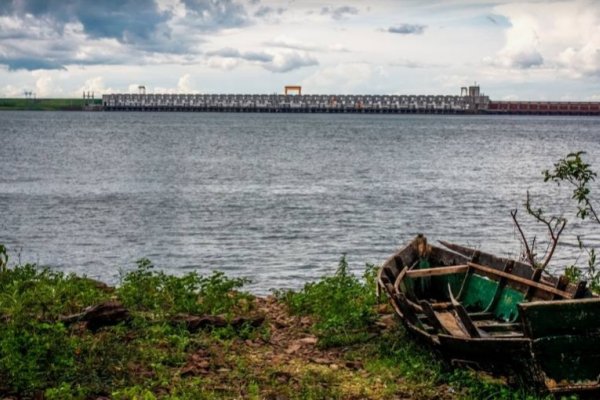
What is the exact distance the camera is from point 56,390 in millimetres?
7910

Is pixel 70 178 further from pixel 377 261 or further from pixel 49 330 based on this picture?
pixel 49 330

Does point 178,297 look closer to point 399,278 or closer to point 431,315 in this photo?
point 399,278

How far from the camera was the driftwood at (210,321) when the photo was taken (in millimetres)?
10828

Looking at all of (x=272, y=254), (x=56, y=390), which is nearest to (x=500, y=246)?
(x=272, y=254)

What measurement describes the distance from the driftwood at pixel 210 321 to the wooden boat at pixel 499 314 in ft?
6.10

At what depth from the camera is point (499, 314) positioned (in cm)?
1095

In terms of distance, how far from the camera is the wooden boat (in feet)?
27.3

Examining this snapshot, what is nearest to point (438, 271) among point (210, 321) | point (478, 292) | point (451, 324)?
point (478, 292)

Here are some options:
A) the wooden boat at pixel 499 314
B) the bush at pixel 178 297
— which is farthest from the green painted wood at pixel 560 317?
the bush at pixel 178 297

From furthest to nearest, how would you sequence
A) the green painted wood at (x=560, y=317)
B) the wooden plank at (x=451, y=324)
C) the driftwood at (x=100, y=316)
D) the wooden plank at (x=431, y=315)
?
the driftwood at (x=100, y=316), the wooden plank at (x=451, y=324), the wooden plank at (x=431, y=315), the green painted wood at (x=560, y=317)

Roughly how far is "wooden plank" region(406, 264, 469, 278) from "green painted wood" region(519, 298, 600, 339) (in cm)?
348

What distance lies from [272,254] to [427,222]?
8497mm

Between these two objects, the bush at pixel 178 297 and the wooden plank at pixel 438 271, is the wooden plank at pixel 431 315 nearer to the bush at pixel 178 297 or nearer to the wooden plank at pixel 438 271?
the wooden plank at pixel 438 271

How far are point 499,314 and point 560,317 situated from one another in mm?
2678
